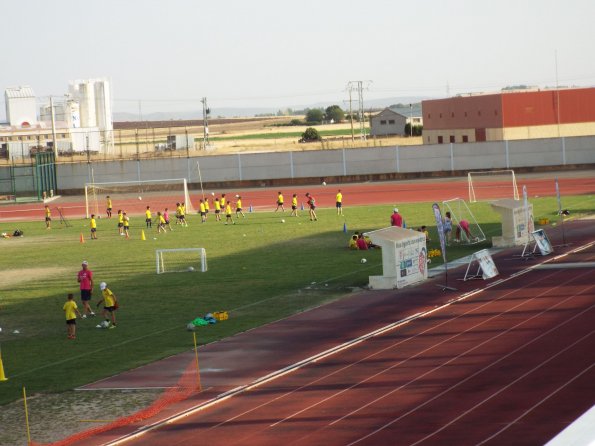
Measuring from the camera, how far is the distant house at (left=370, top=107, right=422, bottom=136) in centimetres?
15075

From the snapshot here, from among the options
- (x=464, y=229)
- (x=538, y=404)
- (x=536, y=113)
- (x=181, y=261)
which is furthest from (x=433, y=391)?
(x=536, y=113)

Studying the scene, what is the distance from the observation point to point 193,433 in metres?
18.5

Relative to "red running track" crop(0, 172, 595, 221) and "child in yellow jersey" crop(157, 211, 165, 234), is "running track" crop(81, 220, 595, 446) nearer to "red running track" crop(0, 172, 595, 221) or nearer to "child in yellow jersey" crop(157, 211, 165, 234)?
"child in yellow jersey" crop(157, 211, 165, 234)

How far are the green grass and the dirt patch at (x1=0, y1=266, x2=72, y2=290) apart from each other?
58mm

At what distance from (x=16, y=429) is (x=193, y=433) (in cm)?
350

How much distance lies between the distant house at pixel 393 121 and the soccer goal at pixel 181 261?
343 ft

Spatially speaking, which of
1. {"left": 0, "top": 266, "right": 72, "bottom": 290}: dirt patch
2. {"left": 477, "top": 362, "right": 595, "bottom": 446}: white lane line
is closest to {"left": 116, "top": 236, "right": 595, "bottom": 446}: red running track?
{"left": 477, "top": 362, "right": 595, "bottom": 446}: white lane line

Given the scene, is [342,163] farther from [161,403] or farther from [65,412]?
[65,412]

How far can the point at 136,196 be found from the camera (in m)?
82.7

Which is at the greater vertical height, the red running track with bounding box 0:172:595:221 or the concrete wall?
the concrete wall

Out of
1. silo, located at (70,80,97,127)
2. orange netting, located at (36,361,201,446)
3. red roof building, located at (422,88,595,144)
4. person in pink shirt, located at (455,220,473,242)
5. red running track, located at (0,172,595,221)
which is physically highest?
silo, located at (70,80,97,127)

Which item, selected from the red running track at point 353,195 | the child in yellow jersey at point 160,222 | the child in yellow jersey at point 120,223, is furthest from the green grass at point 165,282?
the red running track at point 353,195

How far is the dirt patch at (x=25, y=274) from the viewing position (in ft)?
134

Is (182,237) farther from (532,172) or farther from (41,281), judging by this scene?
(532,172)
